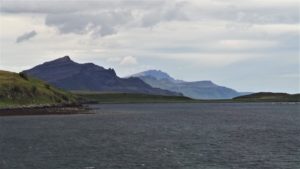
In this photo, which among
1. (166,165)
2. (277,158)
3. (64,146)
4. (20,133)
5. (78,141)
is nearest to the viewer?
(166,165)

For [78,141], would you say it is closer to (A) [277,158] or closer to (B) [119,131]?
(B) [119,131]

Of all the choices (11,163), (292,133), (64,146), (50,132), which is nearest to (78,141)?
(64,146)

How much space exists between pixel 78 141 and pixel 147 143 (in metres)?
14.7

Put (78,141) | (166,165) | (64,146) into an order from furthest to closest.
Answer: (78,141) → (64,146) → (166,165)

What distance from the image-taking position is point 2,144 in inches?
4038

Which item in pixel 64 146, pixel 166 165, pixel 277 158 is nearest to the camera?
pixel 166 165

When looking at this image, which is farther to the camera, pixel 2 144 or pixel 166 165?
pixel 2 144

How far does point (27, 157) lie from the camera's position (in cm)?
8319

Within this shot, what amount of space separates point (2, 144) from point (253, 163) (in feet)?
165

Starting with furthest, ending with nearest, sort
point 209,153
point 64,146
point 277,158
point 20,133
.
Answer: point 20,133 < point 64,146 < point 209,153 < point 277,158

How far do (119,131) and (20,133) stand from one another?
2445cm

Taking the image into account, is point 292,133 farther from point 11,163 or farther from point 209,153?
point 11,163

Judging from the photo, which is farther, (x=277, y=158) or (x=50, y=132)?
(x=50, y=132)

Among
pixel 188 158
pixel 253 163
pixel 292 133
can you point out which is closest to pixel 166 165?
pixel 188 158
